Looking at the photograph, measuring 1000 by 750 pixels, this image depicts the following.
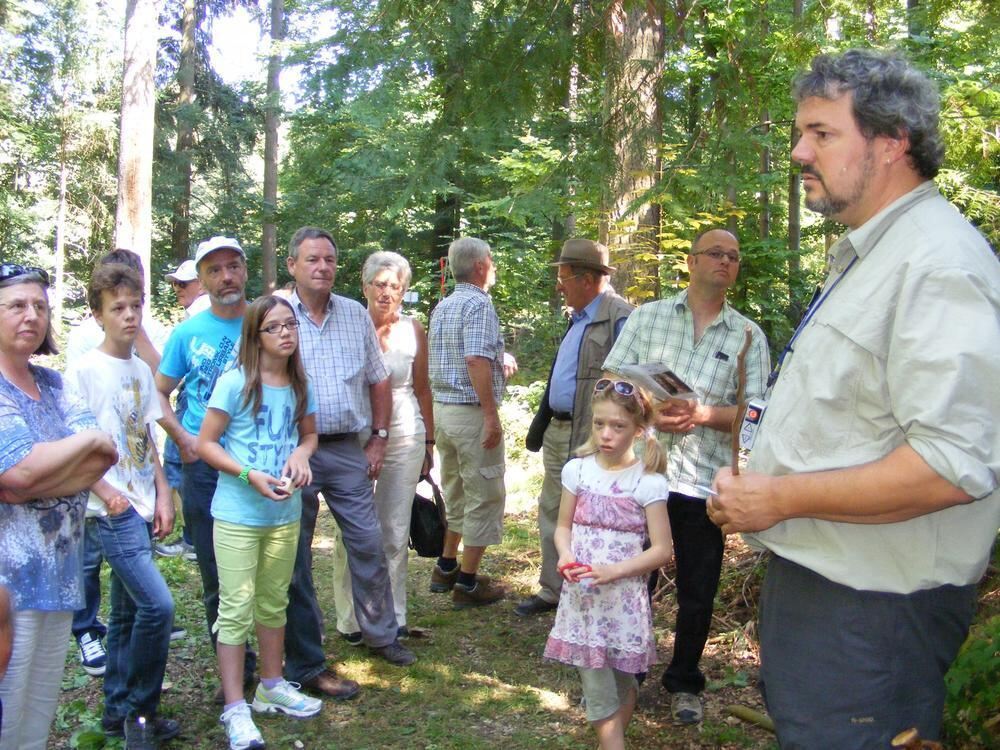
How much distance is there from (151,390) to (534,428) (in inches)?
94.3

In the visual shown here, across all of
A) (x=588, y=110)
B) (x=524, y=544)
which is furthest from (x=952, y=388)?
(x=524, y=544)

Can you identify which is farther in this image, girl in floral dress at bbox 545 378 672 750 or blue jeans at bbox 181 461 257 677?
blue jeans at bbox 181 461 257 677

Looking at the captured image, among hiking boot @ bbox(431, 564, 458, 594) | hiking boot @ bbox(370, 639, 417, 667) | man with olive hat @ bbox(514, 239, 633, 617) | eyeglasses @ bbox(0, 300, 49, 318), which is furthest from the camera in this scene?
hiking boot @ bbox(431, 564, 458, 594)

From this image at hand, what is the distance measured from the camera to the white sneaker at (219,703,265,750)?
3613 millimetres

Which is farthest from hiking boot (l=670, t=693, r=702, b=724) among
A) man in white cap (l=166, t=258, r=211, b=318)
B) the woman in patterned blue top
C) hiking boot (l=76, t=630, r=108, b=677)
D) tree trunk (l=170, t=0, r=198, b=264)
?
tree trunk (l=170, t=0, r=198, b=264)

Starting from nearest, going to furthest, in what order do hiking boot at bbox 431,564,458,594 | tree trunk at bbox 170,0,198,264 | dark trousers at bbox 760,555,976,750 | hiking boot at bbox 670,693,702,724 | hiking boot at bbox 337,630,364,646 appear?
dark trousers at bbox 760,555,976,750
hiking boot at bbox 670,693,702,724
hiking boot at bbox 337,630,364,646
hiking boot at bbox 431,564,458,594
tree trunk at bbox 170,0,198,264

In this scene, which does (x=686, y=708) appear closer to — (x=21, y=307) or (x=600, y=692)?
(x=600, y=692)

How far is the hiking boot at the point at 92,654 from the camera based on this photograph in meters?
4.49

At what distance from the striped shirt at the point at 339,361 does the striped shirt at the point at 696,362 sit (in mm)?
1271

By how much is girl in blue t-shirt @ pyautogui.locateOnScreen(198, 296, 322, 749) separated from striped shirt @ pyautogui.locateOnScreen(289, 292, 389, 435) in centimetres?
34

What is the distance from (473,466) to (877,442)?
3918 mm

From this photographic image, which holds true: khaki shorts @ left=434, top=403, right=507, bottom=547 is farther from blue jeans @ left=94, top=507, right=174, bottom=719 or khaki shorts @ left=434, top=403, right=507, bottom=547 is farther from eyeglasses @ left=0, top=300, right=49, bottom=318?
eyeglasses @ left=0, top=300, right=49, bottom=318

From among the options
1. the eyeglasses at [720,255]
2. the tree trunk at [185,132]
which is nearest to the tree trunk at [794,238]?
the eyeglasses at [720,255]

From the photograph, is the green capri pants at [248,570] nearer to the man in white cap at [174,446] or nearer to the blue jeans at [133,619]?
the blue jeans at [133,619]
